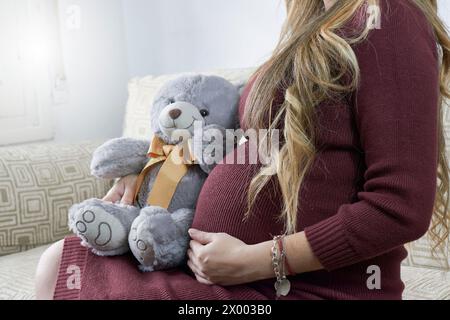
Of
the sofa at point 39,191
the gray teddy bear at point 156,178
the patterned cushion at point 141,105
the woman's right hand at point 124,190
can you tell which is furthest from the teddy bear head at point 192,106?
the patterned cushion at point 141,105

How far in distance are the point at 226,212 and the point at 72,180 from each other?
855mm

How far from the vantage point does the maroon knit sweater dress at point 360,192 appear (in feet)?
2.45

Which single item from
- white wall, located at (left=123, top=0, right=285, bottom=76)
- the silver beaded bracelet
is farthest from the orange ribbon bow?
white wall, located at (left=123, top=0, right=285, bottom=76)

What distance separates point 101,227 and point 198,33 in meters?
1.21

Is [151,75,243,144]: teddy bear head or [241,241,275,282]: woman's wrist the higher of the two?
[151,75,243,144]: teddy bear head

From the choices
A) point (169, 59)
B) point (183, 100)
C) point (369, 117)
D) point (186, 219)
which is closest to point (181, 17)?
point (169, 59)

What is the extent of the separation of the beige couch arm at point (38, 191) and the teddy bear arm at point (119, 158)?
54 cm

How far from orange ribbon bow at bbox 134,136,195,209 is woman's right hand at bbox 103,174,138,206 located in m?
0.05

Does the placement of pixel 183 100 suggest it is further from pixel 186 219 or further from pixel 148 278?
pixel 148 278

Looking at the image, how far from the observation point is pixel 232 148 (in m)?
0.96

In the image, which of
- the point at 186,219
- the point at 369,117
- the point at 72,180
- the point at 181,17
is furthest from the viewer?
→ the point at 181,17

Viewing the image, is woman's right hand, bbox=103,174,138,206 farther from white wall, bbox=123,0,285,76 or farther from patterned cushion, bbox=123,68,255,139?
white wall, bbox=123,0,285,76

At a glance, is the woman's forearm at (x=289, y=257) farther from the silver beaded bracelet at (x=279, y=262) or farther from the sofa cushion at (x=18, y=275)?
the sofa cushion at (x=18, y=275)

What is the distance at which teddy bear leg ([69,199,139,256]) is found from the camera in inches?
34.7
